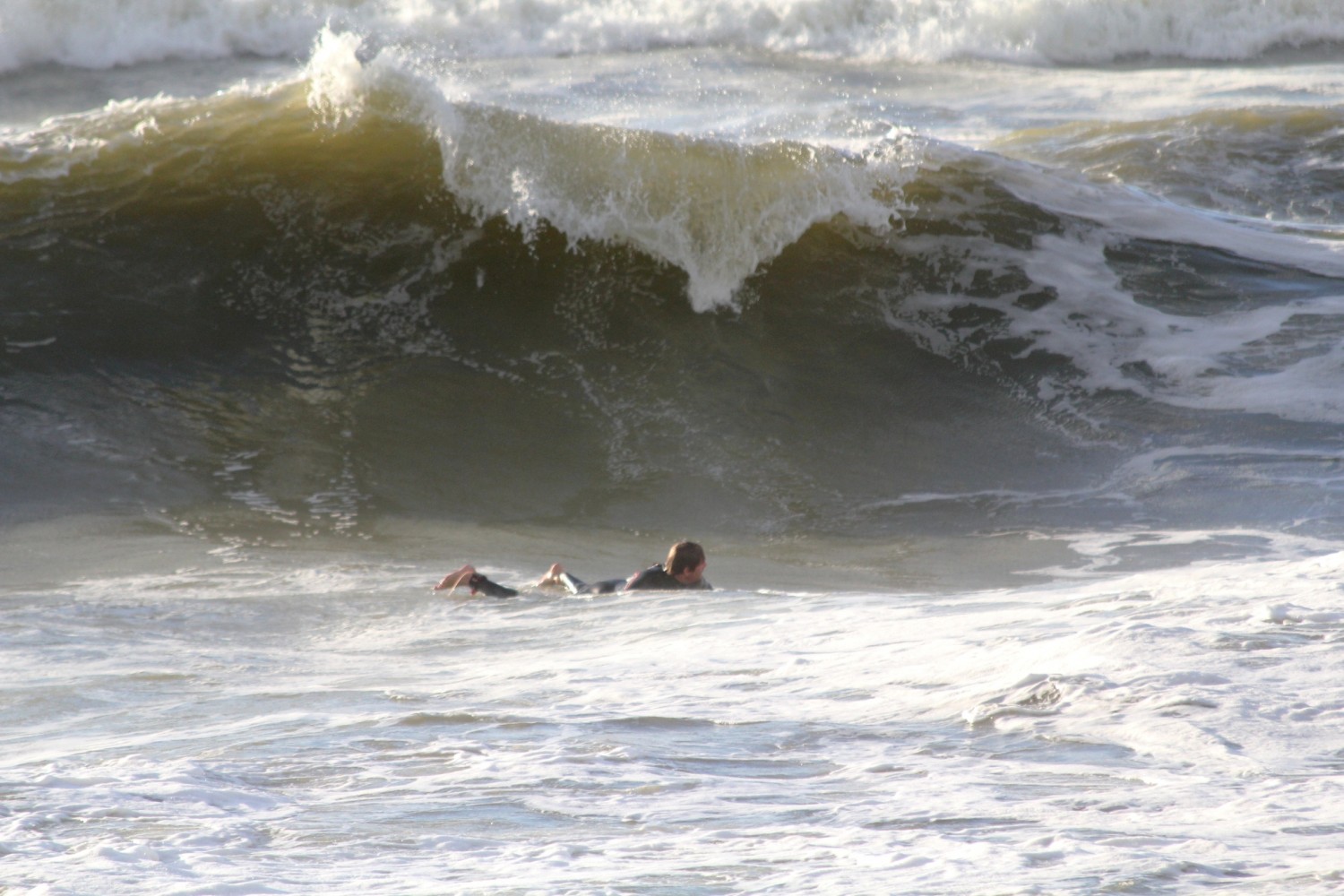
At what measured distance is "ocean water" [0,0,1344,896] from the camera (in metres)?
2.40

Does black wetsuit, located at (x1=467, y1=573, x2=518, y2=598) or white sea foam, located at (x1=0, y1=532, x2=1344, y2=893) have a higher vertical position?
white sea foam, located at (x1=0, y1=532, x2=1344, y2=893)

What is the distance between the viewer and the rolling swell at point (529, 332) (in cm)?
749

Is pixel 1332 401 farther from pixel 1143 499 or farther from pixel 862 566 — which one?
pixel 862 566

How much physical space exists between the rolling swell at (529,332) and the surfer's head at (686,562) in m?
1.69

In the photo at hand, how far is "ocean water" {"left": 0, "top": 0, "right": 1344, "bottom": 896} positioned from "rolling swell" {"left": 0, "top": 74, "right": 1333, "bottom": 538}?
0.04 meters

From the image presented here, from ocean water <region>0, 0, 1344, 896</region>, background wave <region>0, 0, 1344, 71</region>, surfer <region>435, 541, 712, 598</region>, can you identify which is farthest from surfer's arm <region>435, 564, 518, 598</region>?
background wave <region>0, 0, 1344, 71</region>

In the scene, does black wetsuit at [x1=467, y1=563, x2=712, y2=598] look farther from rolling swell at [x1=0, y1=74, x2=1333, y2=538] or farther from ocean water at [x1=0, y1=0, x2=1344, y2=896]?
rolling swell at [x1=0, y1=74, x2=1333, y2=538]

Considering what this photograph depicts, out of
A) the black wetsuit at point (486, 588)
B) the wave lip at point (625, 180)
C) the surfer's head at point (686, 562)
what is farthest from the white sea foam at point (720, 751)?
the wave lip at point (625, 180)

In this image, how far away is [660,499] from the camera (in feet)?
24.5

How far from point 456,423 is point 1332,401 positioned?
5459mm

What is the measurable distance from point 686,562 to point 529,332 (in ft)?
13.1

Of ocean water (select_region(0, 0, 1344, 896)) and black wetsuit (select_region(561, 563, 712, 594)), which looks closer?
ocean water (select_region(0, 0, 1344, 896))

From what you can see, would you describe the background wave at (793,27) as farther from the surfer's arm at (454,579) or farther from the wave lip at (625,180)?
the surfer's arm at (454,579)

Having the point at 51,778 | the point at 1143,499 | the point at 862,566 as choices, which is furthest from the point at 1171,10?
the point at 51,778
